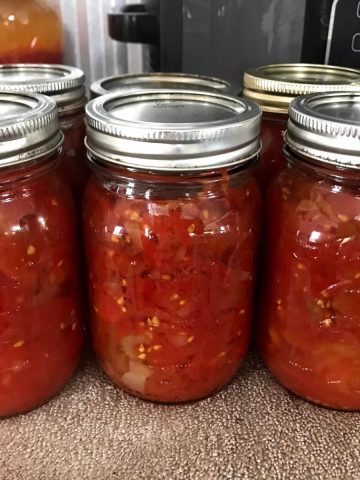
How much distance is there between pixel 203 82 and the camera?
790 mm

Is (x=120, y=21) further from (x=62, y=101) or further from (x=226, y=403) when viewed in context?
(x=226, y=403)

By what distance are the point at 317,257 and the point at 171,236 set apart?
0.15 m

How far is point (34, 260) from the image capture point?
576 mm

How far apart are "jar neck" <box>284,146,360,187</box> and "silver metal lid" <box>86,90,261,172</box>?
5cm

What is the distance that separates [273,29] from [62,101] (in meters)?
0.33

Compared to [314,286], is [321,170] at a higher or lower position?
higher

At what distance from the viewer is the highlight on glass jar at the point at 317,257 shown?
0.56 m

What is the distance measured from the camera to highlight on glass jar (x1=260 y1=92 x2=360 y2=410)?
557 millimetres

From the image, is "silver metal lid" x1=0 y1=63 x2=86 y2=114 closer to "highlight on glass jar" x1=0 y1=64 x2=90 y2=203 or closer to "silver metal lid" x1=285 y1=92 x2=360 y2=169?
"highlight on glass jar" x1=0 y1=64 x2=90 y2=203

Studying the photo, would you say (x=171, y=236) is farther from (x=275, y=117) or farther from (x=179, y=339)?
(x=275, y=117)

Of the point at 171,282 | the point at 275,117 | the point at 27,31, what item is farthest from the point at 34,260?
the point at 27,31

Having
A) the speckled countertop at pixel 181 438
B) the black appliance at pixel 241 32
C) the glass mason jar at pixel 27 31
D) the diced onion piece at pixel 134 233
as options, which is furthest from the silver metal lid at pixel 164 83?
the speckled countertop at pixel 181 438

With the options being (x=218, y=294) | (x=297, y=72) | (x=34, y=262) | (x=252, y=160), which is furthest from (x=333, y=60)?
(x=34, y=262)

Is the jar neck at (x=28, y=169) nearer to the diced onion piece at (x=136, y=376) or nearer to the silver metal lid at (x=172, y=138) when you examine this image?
the silver metal lid at (x=172, y=138)
